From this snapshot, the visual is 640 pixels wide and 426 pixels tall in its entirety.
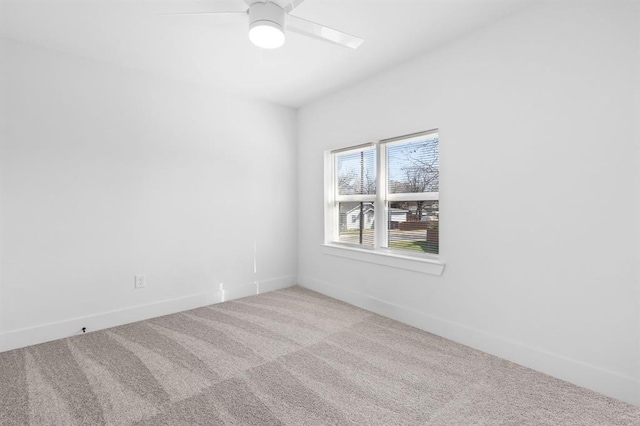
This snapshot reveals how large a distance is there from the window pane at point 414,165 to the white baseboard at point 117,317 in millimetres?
2208

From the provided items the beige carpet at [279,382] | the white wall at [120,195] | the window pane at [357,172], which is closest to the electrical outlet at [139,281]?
the white wall at [120,195]

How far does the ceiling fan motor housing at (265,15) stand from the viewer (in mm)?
1759

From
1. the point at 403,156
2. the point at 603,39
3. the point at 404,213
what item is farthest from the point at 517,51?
the point at 404,213

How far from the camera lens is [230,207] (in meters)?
3.71

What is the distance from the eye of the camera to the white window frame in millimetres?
2819

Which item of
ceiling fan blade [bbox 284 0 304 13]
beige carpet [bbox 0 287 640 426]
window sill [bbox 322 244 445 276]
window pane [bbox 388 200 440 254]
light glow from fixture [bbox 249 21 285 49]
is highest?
ceiling fan blade [bbox 284 0 304 13]

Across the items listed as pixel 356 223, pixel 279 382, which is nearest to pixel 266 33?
pixel 279 382

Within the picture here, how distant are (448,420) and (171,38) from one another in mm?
3376

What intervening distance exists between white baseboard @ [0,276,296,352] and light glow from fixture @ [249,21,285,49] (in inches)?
110

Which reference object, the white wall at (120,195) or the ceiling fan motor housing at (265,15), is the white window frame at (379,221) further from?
the ceiling fan motor housing at (265,15)

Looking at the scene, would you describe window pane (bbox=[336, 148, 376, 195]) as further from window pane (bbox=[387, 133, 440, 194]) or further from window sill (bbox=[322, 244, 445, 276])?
window sill (bbox=[322, 244, 445, 276])

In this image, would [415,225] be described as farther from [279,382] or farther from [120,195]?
[120,195]

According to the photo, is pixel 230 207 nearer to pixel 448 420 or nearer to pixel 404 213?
pixel 404 213

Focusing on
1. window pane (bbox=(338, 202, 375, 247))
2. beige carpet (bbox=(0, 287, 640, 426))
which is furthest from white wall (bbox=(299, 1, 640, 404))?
window pane (bbox=(338, 202, 375, 247))
